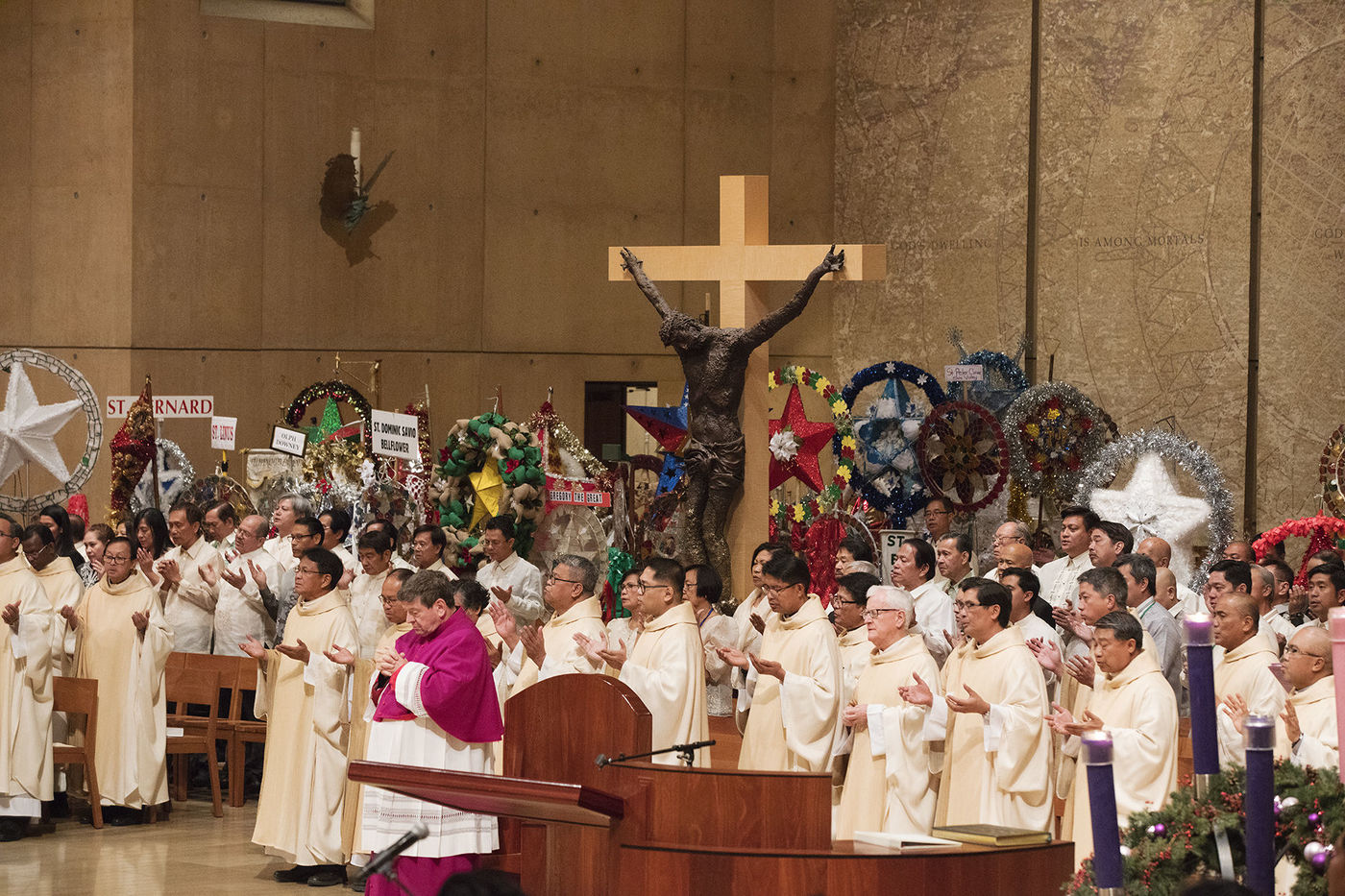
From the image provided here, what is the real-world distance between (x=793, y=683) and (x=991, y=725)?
0.98 metres

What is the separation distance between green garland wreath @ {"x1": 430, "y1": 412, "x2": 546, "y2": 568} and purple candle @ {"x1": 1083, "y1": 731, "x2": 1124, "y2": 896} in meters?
8.36

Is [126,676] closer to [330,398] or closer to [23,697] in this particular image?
[23,697]

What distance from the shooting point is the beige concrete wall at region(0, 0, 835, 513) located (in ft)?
53.1

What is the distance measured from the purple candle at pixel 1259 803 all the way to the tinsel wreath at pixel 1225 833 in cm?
30

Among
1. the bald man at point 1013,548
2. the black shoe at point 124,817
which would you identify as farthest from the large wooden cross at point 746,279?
the black shoe at point 124,817

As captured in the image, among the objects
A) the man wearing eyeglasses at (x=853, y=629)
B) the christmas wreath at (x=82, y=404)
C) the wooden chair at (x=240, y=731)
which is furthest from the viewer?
the christmas wreath at (x=82, y=404)

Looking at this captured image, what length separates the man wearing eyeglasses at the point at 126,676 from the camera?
10.5m

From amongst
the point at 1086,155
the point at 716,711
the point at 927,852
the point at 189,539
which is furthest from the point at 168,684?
the point at 1086,155

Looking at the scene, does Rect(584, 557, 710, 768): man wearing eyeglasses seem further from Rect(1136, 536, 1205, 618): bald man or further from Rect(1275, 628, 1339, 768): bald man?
Rect(1136, 536, 1205, 618): bald man

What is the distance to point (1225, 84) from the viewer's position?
49.2 ft

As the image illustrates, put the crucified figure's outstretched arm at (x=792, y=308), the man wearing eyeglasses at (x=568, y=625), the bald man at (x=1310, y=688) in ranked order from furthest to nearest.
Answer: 1. the crucified figure's outstretched arm at (x=792, y=308)
2. the man wearing eyeglasses at (x=568, y=625)
3. the bald man at (x=1310, y=688)

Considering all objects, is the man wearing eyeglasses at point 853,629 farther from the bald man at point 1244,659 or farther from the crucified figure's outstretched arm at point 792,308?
the crucified figure's outstretched arm at point 792,308

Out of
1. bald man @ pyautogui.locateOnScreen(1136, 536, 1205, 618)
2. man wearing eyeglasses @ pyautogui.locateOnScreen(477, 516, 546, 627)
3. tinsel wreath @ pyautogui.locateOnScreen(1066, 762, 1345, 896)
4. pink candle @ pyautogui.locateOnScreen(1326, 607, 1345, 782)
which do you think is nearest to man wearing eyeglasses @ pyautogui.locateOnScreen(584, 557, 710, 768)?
man wearing eyeglasses @ pyautogui.locateOnScreen(477, 516, 546, 627)

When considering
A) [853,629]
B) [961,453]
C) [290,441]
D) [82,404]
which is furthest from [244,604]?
[961,453]
